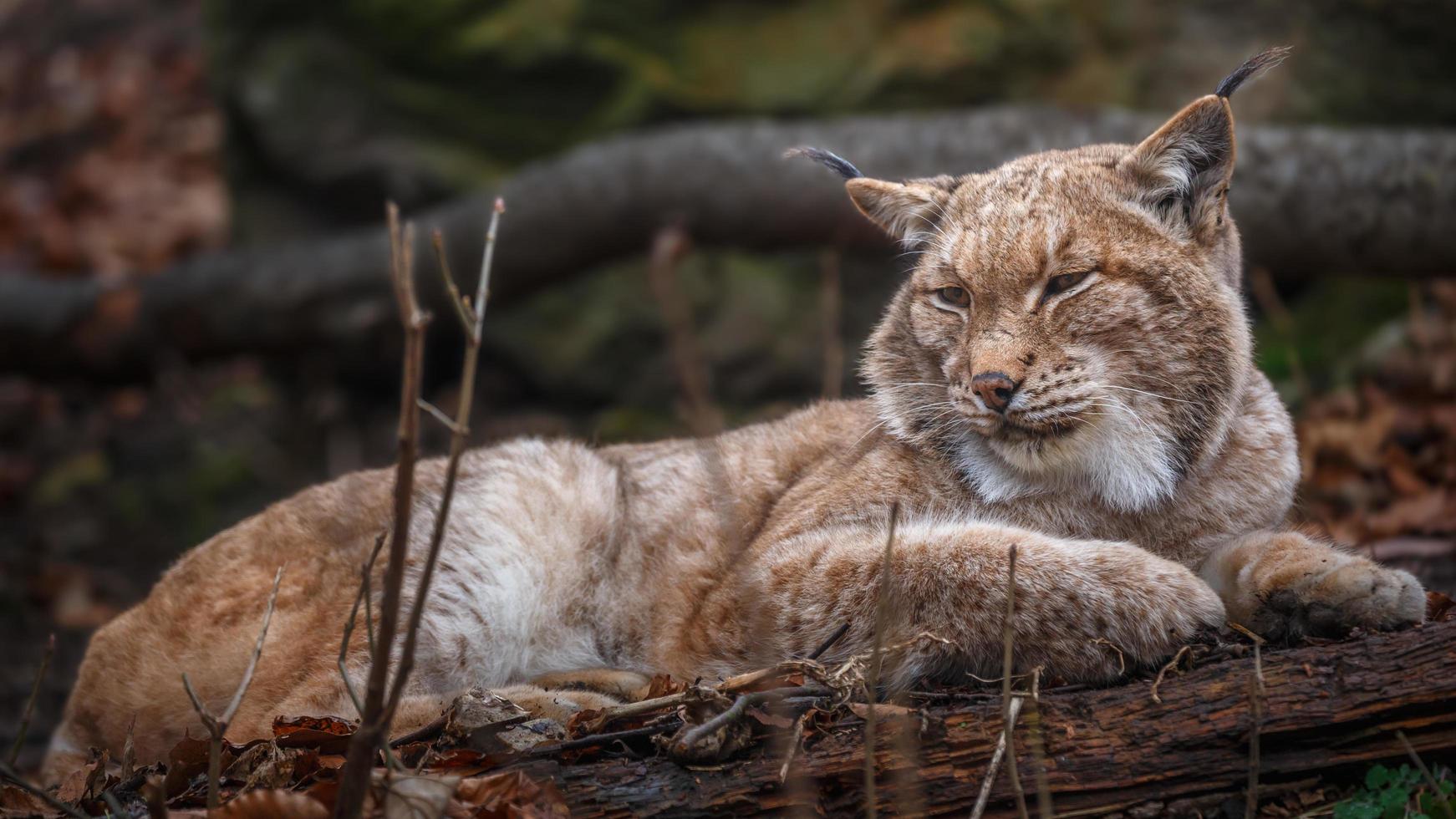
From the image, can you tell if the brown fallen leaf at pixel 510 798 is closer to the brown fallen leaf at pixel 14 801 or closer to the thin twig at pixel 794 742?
the thin twig at pixel 794 742

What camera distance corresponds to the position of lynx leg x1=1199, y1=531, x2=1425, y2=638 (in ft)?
11.1

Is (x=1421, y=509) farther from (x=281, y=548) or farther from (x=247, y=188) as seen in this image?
(x=247, y=188)

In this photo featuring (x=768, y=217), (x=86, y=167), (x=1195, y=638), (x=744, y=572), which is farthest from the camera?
(x=86, y=167)

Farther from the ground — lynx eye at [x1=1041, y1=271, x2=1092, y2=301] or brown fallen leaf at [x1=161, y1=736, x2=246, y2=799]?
lynx eye at [x1=1041, y1=271, x2=1092, y2=301]

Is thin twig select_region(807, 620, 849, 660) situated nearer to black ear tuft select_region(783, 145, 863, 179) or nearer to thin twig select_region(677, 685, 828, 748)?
thin twig select_region(677, 685, 828, 748)

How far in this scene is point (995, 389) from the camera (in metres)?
3.77

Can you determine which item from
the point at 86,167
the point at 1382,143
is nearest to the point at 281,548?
the point at 1382,143

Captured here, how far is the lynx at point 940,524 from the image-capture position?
12.0 ft

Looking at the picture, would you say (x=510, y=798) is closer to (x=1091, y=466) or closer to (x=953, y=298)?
(x=1091, y=466)

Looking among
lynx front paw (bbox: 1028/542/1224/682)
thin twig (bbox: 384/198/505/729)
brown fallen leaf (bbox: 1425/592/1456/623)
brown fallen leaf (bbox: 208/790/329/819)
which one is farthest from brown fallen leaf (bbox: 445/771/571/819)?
brown fallen leaf (bbox: 1425/592/1456/623)

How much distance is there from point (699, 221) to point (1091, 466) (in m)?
5.18

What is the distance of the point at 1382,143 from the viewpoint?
6824 millimetres

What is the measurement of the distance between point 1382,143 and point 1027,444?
426 cm

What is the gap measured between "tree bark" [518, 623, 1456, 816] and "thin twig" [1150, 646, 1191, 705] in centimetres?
2
